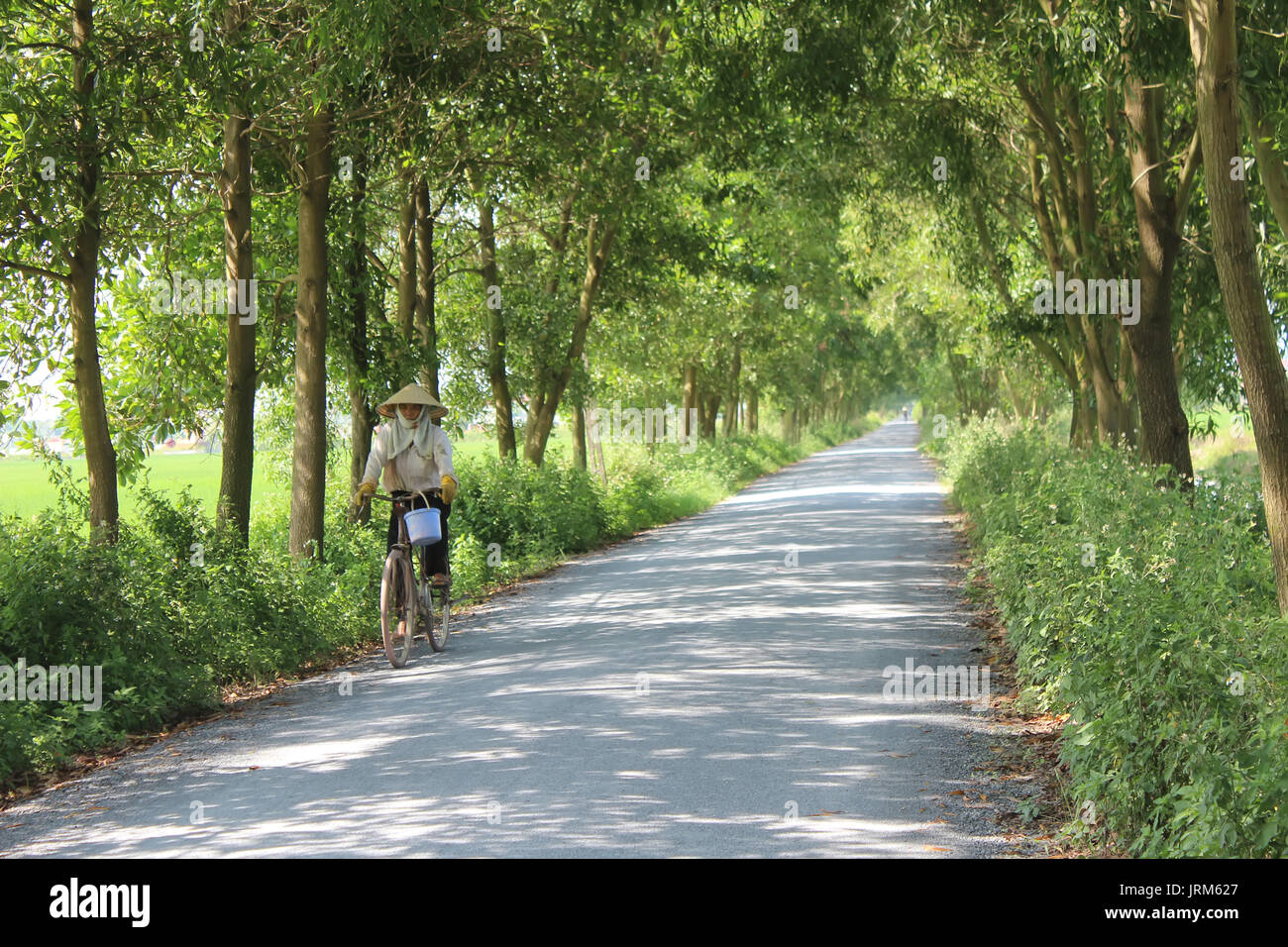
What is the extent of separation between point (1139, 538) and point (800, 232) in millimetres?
24510

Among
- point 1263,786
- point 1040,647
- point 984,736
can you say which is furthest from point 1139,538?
point 1263,786

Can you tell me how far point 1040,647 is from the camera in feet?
27.6

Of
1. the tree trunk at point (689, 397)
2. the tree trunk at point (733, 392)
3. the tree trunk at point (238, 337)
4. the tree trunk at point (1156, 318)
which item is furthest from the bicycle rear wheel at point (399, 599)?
the tree trunk at point (733, 392)

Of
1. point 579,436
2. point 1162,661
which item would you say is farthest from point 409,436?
point 579,436

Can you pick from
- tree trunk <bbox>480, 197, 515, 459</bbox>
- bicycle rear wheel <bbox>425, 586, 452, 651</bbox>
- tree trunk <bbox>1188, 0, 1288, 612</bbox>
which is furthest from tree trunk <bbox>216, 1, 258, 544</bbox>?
tree trunk <bbox>480, 197, 515, 459</bbox>

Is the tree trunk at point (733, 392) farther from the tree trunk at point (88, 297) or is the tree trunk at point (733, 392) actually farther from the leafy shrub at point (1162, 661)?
the leafy shrub at point (1162, 661)

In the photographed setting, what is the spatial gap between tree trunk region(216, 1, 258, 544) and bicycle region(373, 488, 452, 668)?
1.82 metres

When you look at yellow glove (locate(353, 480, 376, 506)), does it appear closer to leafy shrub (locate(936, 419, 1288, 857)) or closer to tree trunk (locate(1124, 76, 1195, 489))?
leafy shrub (locate(936, 419, 1288, 857))

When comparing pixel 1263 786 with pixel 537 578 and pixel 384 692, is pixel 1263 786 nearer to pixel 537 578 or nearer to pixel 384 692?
pixel 384 692

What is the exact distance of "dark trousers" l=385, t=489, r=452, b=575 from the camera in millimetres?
11336

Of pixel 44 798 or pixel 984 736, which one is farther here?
pixel 984 736

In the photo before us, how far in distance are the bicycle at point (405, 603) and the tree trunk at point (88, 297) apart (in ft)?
7.42

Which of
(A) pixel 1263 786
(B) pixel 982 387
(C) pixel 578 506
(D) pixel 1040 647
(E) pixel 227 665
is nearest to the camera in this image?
(A) pixel 1263 786

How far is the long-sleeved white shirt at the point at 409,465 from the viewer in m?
11.3
